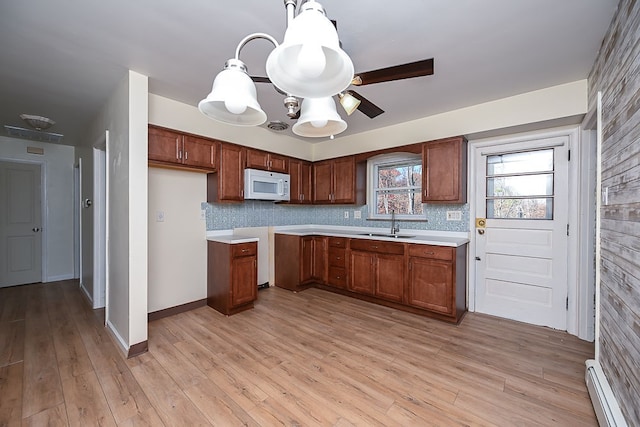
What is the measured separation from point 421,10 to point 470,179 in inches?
87.3

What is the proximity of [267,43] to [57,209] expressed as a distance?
5.02 meters

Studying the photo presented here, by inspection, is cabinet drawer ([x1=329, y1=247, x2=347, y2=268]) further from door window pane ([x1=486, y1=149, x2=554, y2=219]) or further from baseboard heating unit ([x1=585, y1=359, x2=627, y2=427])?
baseboard heating unit ([x1=585, y1=359, x2=627, y2=427])

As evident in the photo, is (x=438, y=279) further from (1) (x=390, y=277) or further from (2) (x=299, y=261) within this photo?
(2) (x=299, y=261)

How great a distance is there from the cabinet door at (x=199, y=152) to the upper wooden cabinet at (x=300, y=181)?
1332 millimetres

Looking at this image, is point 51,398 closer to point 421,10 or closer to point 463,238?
point 421,10

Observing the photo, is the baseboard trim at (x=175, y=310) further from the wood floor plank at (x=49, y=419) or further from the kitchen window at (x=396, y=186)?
the kitchen window at (x=396, y=186)

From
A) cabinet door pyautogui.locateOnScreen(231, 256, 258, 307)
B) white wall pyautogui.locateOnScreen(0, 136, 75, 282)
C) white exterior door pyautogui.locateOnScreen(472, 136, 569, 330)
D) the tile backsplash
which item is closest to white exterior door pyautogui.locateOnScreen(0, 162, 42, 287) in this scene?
white wall pyautogui.locateOnScreen(0, 136, 75, 282)

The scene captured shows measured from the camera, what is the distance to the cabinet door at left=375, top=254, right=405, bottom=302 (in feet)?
10.7

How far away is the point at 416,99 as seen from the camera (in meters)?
2.84

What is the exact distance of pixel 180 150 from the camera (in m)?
2.94

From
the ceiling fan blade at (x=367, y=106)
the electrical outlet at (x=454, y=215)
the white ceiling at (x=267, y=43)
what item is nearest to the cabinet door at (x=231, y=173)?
the white ceiling at (x=267, y=43)

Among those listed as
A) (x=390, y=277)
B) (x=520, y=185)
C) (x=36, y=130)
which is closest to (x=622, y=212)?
(x=520, y=185)

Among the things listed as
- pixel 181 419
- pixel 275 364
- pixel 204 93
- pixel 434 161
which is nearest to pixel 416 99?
pixel 434 161

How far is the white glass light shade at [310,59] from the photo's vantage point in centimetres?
84
